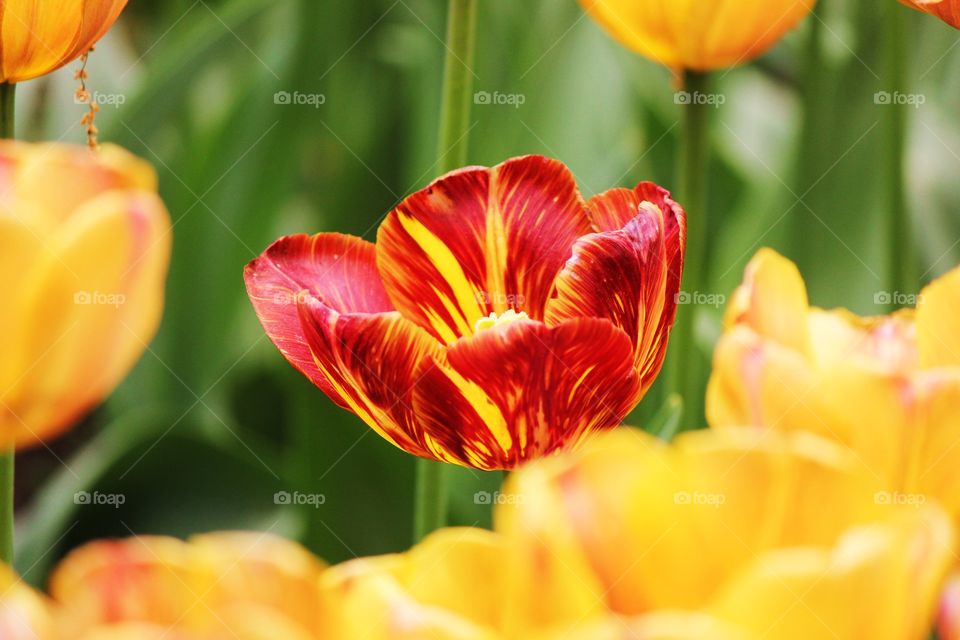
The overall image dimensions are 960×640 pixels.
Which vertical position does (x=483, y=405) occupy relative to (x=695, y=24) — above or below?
below

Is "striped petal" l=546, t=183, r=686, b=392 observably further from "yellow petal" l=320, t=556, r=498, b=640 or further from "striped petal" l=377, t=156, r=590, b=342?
"yellow petal" l=320, t=556, r=498, b=640

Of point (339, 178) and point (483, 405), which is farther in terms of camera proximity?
point (339, 178)

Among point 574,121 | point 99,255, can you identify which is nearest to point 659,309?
point 99,255

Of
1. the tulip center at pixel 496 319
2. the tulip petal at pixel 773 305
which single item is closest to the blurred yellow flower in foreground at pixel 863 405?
the tulip petal at pixel 773 305

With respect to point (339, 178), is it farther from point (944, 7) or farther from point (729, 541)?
point (729, 541)

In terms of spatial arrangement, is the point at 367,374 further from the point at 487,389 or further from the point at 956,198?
the point at 956,198

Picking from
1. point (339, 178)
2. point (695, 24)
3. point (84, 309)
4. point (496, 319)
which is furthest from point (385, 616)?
point (339, 178)

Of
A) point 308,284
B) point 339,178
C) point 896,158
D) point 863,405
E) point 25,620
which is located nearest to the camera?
point 25,620
